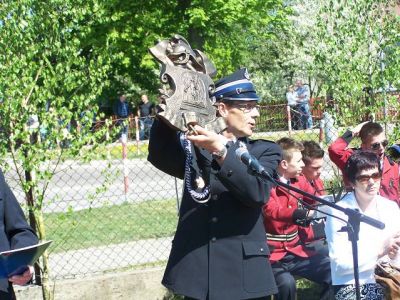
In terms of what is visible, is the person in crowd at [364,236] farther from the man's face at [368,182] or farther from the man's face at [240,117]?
the man's face at [240,117]

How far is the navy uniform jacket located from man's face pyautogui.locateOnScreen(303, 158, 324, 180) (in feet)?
10.0

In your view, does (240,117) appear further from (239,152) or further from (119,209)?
(119,209)

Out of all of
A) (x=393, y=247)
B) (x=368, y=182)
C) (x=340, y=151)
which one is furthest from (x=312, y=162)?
(x=393, y=247)

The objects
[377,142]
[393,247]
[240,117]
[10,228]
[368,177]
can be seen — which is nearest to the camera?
[10,228]

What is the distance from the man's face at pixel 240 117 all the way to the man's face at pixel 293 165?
2.28 m

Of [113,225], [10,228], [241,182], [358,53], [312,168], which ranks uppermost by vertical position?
[358,53]

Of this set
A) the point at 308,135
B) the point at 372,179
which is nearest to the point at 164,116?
the point at 372,179

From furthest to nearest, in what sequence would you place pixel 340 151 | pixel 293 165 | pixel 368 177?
pixel 340 151 → pixel 293 165 → pixel 368 177

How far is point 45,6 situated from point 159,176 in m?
8.33

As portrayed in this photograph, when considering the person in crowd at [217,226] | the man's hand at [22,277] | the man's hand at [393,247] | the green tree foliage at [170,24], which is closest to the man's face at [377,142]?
the man's hand at [393,247]

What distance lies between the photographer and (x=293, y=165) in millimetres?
5988

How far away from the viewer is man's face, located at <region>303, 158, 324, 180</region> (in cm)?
664

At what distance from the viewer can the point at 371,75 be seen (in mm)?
8016

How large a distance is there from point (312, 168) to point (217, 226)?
127 inches
